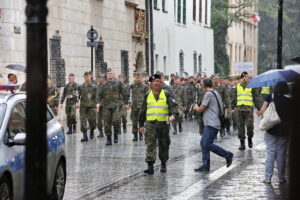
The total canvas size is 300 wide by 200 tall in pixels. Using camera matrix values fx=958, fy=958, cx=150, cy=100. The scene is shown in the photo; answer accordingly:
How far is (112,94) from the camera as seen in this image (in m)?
24.1

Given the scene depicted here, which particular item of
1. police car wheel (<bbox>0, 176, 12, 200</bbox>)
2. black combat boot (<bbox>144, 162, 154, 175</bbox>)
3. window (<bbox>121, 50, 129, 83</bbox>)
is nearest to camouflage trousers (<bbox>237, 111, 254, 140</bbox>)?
black combat boot (<bbox>144, 162, 154, 175</bbox>)

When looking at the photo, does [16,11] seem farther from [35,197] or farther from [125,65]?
[35,197]

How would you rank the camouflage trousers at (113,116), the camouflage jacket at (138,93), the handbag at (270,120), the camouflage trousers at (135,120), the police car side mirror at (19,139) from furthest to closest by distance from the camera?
1. the camouflage jacket at (138,93)
2. the camouflage trousers at (135,120)
3. the camouflage trousers at (113,116)
4. the handbag at (270,120)
5. the police car side mirror at (19,139)

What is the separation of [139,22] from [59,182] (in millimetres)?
32704

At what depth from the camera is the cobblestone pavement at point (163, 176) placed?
13.2m

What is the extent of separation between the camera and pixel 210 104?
16.5m

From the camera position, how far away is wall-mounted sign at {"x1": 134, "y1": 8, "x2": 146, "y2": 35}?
44.1 meters

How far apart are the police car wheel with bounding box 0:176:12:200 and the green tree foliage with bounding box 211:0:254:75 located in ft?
186

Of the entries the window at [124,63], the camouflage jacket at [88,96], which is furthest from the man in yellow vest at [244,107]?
the window at [124,63]

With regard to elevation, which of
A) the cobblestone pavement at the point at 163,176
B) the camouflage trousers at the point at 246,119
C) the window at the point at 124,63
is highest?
the window at the point at 124,63

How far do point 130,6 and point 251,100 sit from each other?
22.5 m

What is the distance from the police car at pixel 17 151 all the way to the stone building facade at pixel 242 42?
185 feet

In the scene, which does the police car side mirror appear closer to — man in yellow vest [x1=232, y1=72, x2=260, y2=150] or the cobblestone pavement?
the cobblestone pavement

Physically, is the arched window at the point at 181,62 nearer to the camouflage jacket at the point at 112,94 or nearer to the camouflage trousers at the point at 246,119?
the camouflage jacket at the point at 112,94
